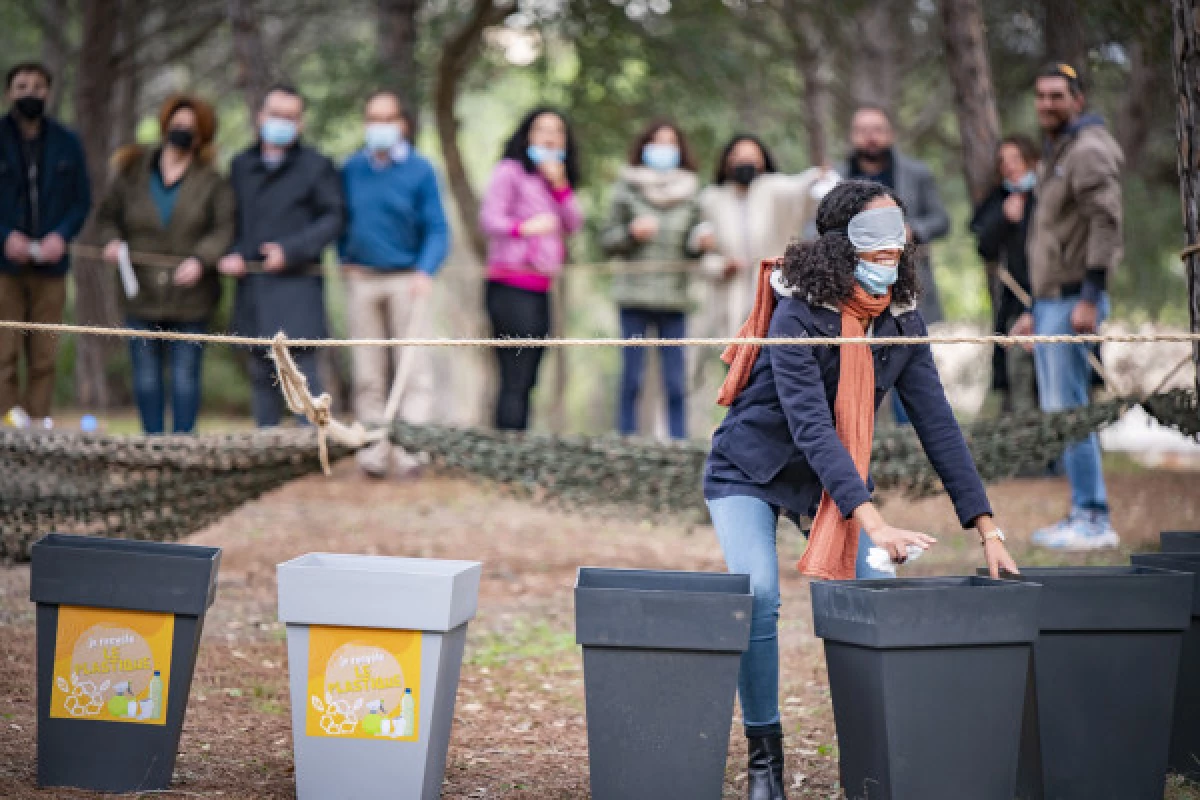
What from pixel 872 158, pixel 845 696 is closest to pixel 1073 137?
pixel 872 158

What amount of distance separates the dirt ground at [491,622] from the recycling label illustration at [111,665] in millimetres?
184

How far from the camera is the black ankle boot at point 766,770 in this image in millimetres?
3064

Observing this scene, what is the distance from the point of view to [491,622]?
199 inches

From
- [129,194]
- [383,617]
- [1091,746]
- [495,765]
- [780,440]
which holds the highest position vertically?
[129,194]

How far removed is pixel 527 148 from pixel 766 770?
4.22m

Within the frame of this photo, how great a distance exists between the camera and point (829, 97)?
15906 mm

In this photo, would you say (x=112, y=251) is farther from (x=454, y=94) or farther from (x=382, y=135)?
(x=454, y=94)

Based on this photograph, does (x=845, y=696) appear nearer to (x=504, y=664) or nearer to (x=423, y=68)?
(x=504, y=664)

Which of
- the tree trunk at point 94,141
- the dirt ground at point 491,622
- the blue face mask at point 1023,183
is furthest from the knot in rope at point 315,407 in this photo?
the tree trunk at point 94,141

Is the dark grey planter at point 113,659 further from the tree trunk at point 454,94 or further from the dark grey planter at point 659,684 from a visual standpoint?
the tree trunk at point 454,94

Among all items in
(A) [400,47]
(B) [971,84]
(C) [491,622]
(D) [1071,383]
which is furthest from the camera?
(A) [400,47]

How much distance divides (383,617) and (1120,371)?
6.48 meters

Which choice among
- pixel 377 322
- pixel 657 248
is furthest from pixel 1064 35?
pixel 377 322

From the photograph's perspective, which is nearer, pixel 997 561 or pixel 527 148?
pixel 997 561
